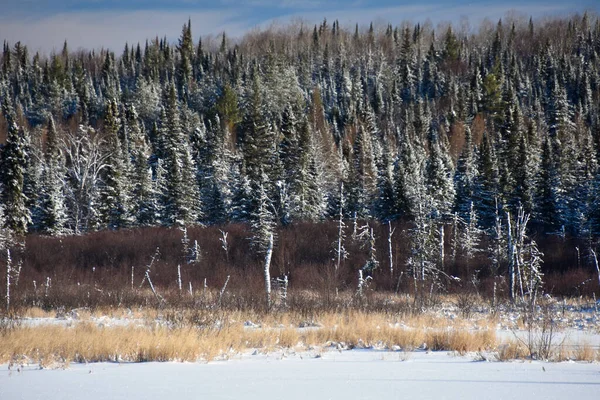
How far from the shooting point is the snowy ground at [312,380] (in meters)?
4.80

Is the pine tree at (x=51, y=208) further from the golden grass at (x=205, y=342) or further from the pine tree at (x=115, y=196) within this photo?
the golden grass at (x=205, y=342)

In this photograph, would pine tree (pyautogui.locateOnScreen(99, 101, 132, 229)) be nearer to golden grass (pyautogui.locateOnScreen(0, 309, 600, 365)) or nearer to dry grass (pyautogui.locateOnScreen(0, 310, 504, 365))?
golden grass (pyautogui.locateOnScreen(0, 309, 600, 365))

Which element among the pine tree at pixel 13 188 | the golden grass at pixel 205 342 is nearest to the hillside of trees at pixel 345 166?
the pine tree at pixel 13 188

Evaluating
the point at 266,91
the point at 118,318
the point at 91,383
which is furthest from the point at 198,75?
the point at 91,383

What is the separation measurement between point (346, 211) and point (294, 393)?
4052 centimetres

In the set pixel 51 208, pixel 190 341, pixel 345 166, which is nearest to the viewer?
pixel 190 341

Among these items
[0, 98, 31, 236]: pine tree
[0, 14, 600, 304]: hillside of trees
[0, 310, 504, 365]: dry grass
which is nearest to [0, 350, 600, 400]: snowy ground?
[0, 310, 504, 365]: dry grass

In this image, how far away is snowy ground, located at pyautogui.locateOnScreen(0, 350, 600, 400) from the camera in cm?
480

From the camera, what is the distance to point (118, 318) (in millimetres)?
13719

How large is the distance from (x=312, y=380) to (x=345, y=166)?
158 ft

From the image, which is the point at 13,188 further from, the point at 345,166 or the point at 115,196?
the point at 345,166

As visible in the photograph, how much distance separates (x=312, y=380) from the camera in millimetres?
5445

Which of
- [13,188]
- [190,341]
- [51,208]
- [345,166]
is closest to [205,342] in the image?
[190,341]

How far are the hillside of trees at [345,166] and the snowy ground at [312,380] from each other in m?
14.5
